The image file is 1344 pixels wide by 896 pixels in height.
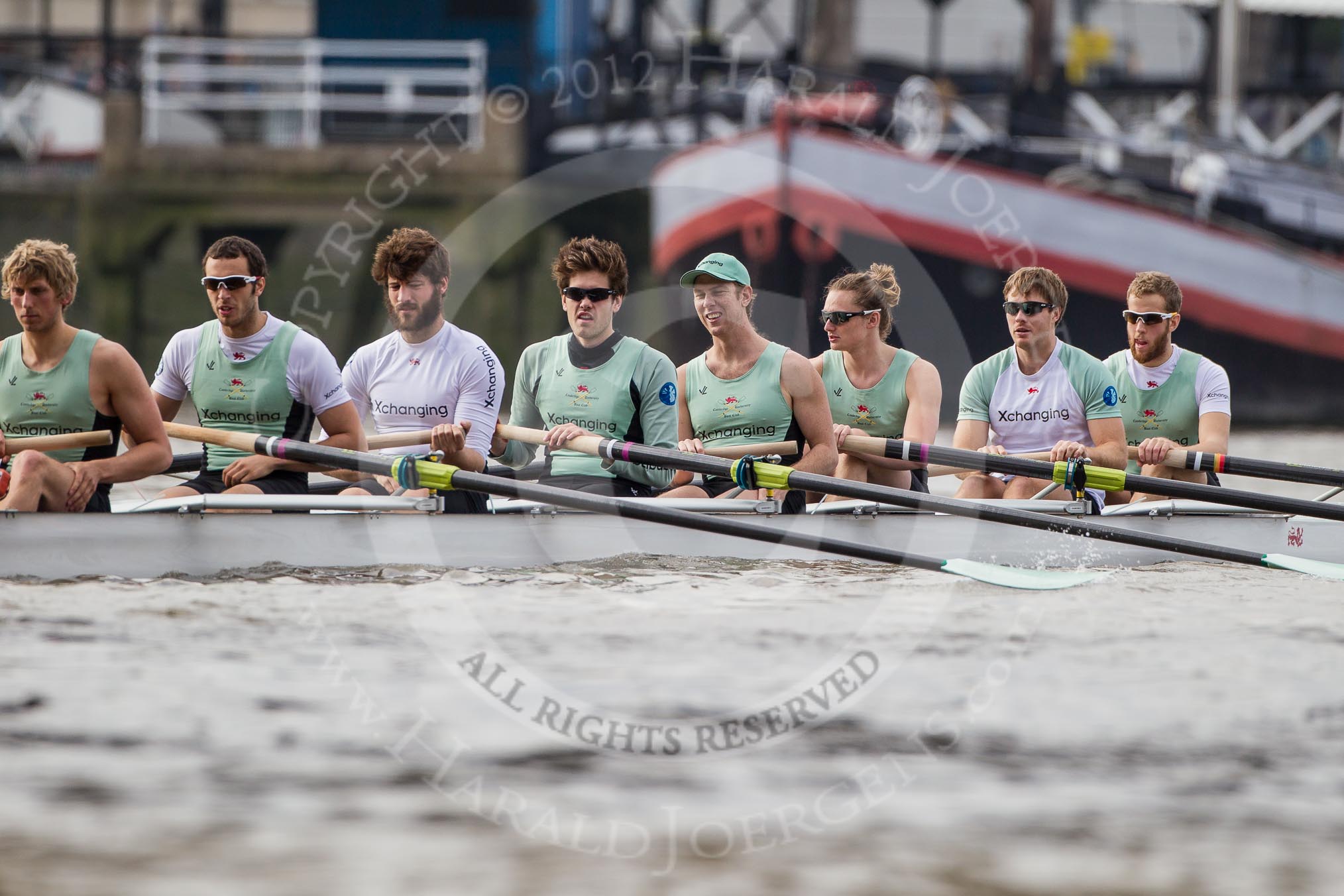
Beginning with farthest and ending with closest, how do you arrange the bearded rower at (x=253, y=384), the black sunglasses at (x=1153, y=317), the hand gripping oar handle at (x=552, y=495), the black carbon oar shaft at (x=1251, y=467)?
the black sunglasses at (x=1153, y=317) < the black carbon oar shaft at (x=1251, y=467) < the bearded rower at (x=253, y=384) < the hand gripping oar handle at (x=552, y=495)

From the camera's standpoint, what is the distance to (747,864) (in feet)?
13.3

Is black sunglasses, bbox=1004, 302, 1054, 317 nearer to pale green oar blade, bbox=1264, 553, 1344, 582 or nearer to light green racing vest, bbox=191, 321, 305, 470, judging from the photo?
pale green oar blade, bbox=1264, 553, 1344, 582

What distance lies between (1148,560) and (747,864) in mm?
4566

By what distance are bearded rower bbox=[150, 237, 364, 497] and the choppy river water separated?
51 centimetres

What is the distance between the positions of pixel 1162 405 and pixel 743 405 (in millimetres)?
2262

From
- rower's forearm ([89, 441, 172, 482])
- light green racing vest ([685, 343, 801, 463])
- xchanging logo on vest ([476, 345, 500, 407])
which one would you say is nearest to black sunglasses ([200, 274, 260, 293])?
rower's forearm ([89, 441, 172, 482])

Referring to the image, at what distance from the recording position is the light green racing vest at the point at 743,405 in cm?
741

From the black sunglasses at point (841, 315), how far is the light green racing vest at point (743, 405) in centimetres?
49

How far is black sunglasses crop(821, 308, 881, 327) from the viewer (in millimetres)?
7766

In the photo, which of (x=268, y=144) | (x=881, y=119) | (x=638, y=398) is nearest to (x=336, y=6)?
(x=268, y=144)

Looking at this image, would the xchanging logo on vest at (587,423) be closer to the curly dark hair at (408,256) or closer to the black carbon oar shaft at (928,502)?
the black carbon oar shaft at (928,502)

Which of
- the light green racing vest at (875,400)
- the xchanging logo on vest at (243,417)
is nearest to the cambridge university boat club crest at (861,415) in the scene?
the light green racing vest at (875,400)

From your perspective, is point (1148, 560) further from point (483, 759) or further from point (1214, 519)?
point (483, 759)

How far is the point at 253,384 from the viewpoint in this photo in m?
7.09
